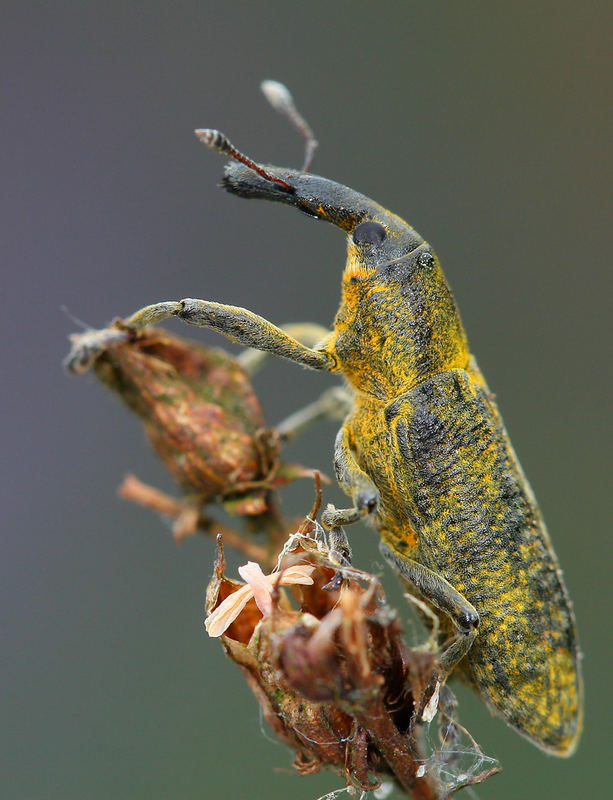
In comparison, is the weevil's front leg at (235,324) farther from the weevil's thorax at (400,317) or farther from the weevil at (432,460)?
the weevil's thorax at (400,317)

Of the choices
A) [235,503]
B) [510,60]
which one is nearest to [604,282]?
[510,60]

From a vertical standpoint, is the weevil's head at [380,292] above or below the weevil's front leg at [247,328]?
above

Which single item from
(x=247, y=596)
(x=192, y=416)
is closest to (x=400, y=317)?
(x=192, y=416)

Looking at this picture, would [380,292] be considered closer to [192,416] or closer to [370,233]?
[370,233]

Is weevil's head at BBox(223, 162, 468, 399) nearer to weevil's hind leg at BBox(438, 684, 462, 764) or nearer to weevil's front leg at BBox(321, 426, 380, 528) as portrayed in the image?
weevil's front leg at BBox(321, 426, 380, 528)

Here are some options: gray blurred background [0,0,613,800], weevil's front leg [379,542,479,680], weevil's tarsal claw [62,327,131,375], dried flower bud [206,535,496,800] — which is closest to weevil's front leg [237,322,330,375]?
weevil's tarsal claw [62,327,131,375]

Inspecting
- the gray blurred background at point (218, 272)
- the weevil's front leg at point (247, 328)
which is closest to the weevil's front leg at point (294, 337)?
the weevil's front leg at point (247, 328)
